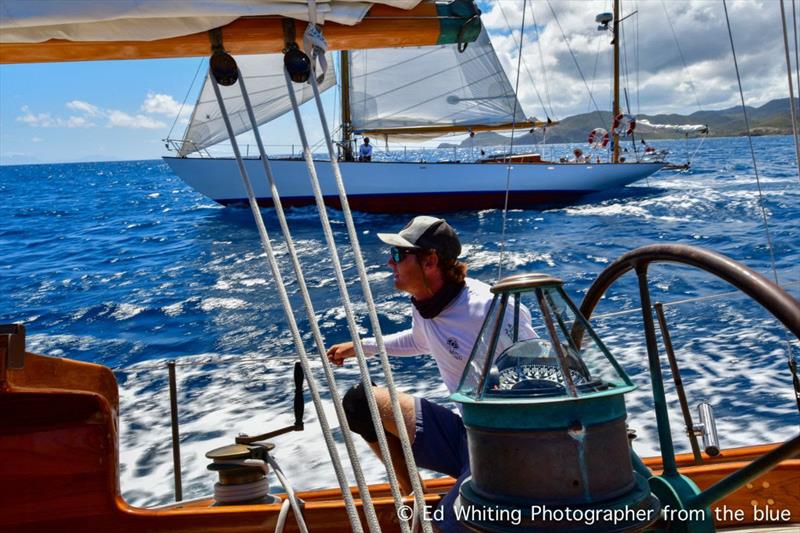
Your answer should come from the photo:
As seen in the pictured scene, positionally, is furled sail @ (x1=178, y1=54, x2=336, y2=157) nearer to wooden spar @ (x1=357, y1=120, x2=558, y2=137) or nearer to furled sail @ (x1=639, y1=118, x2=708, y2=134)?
wooden spar @ (x1=357, y1=120, x2=558, y2=137)

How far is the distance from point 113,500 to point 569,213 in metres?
21.0

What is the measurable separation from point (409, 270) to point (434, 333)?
0.18 meters

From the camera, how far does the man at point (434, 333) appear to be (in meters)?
1.92

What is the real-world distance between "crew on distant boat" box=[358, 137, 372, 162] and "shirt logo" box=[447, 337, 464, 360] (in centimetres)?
2156

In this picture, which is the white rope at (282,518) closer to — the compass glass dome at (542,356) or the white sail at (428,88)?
the compass glass dome at (542,356)

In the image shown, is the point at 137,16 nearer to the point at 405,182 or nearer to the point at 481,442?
the point at 481,442

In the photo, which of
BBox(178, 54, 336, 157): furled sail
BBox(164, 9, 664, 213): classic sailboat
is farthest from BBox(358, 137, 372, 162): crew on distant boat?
BBox(178, 54, 336, 157): furled sail

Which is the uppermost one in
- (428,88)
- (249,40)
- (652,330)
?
(428,88)

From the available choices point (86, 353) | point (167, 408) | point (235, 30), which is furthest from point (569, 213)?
point (235, 30)

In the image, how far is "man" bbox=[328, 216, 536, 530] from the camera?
192 centimetres

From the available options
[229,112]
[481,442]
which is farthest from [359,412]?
[229,112]

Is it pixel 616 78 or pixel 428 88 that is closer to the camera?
pixel 428 88

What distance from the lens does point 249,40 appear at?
216cm

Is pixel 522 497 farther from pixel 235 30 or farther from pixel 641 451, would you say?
pixel 641 451
